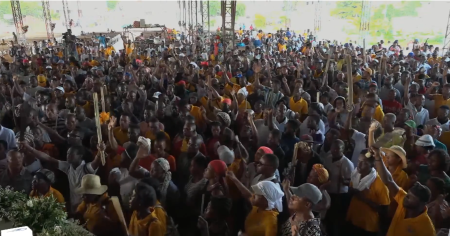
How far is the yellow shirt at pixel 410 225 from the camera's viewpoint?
2.90 metres

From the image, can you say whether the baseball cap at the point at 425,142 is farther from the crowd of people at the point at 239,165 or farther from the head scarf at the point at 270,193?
the head scarf at the point at 270,193

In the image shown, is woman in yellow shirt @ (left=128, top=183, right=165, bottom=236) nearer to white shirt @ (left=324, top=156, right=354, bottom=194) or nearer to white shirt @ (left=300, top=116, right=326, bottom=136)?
white shirt @ (left=324, top=156, right=354, bottom=194)

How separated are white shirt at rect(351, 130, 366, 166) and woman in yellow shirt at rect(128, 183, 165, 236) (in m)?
2.35

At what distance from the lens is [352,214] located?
3.58 meters

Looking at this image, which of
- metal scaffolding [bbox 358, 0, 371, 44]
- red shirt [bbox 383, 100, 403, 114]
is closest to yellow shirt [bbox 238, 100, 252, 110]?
red shirt [bbox 383, 100, 403, 114]

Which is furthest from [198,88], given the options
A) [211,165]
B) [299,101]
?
[211,165]

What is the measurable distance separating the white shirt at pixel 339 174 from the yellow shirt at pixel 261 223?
0.95 meters

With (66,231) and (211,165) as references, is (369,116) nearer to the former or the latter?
(211,165)

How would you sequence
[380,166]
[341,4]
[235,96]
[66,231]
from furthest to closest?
[341,4], [235,96], [380,166], [66,231]

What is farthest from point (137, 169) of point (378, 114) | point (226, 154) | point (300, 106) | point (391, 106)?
point (391, 106)

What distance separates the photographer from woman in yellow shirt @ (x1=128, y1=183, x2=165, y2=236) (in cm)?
311

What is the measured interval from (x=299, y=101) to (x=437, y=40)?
1686 cm

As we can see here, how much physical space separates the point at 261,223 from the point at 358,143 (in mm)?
1939

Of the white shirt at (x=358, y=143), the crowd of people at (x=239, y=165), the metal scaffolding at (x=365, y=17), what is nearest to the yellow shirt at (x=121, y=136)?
the crowd of people at (x=239, y=165)
